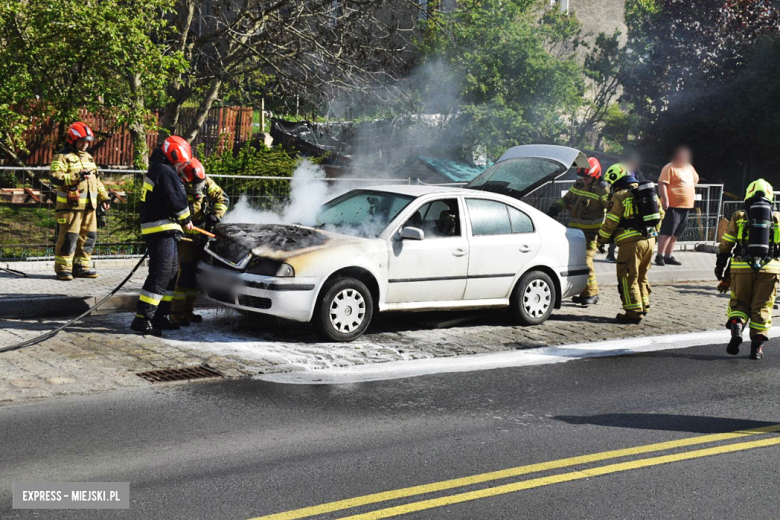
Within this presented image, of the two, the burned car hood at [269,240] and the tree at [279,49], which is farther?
the tree at [279,49]

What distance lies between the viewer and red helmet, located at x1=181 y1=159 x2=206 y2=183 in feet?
29.8

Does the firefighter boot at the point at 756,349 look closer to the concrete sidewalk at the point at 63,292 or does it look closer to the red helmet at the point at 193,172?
the red helmet at the point at 193,172

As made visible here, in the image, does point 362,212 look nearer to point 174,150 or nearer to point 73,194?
point 174,150

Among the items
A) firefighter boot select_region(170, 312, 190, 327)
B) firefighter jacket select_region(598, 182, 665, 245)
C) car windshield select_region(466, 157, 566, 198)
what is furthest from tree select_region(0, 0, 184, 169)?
firefighter jacket select_region(598, 182, 665, 245)

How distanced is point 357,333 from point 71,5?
731 cm

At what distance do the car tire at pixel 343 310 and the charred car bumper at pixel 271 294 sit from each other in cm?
15

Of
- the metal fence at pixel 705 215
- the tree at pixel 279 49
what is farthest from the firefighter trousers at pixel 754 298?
the tree at pixel 279 49

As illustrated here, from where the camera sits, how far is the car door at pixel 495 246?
966cm

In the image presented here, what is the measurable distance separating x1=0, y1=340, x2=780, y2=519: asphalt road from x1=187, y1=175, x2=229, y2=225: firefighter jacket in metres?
2.56

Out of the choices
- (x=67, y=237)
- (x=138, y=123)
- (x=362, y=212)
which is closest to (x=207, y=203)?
(x=362, y=212)

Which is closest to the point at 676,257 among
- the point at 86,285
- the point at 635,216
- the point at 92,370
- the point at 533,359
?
the point at 635,216

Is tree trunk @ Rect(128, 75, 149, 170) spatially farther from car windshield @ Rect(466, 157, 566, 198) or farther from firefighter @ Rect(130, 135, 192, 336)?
firefighter @ Rect(130, 135, 192, 336)

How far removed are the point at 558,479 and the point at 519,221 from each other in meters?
5.12

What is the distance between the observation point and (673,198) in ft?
52.2
